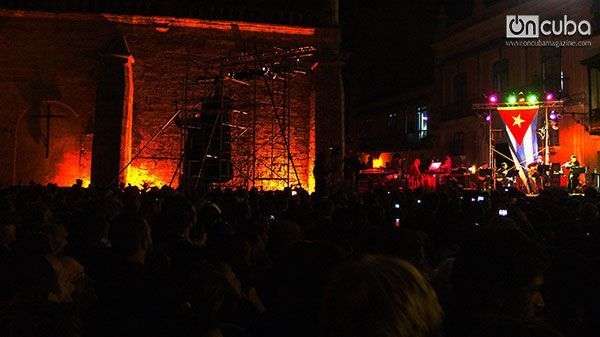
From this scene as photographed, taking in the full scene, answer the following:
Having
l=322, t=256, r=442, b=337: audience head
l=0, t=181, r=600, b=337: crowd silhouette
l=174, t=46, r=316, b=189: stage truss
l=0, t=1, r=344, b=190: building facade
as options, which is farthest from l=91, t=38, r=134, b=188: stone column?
l=322, t=256, r=442, b=337: audience head

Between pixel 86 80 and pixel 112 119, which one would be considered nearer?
pixel 112 119

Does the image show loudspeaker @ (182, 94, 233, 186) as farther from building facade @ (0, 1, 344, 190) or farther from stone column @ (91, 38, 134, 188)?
stone column @ (91, 38, 134, 188)

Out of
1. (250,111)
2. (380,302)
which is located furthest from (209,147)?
(380,302)

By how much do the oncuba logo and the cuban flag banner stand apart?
7036 millimetres

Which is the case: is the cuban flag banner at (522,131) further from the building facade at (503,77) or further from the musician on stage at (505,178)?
the building facade at (503,77)

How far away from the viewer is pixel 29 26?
2205 cm

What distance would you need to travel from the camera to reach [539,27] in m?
28.9

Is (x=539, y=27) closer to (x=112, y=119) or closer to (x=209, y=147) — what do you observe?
(x=209, y=147)

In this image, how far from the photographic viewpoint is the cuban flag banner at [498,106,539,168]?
73.0ft

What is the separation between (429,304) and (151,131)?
22096mm

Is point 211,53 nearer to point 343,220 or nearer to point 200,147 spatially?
point 200,147

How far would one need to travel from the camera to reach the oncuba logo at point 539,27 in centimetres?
2697

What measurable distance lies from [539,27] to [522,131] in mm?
8878

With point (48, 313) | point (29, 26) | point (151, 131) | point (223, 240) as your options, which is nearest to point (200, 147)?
point (151, 131)
